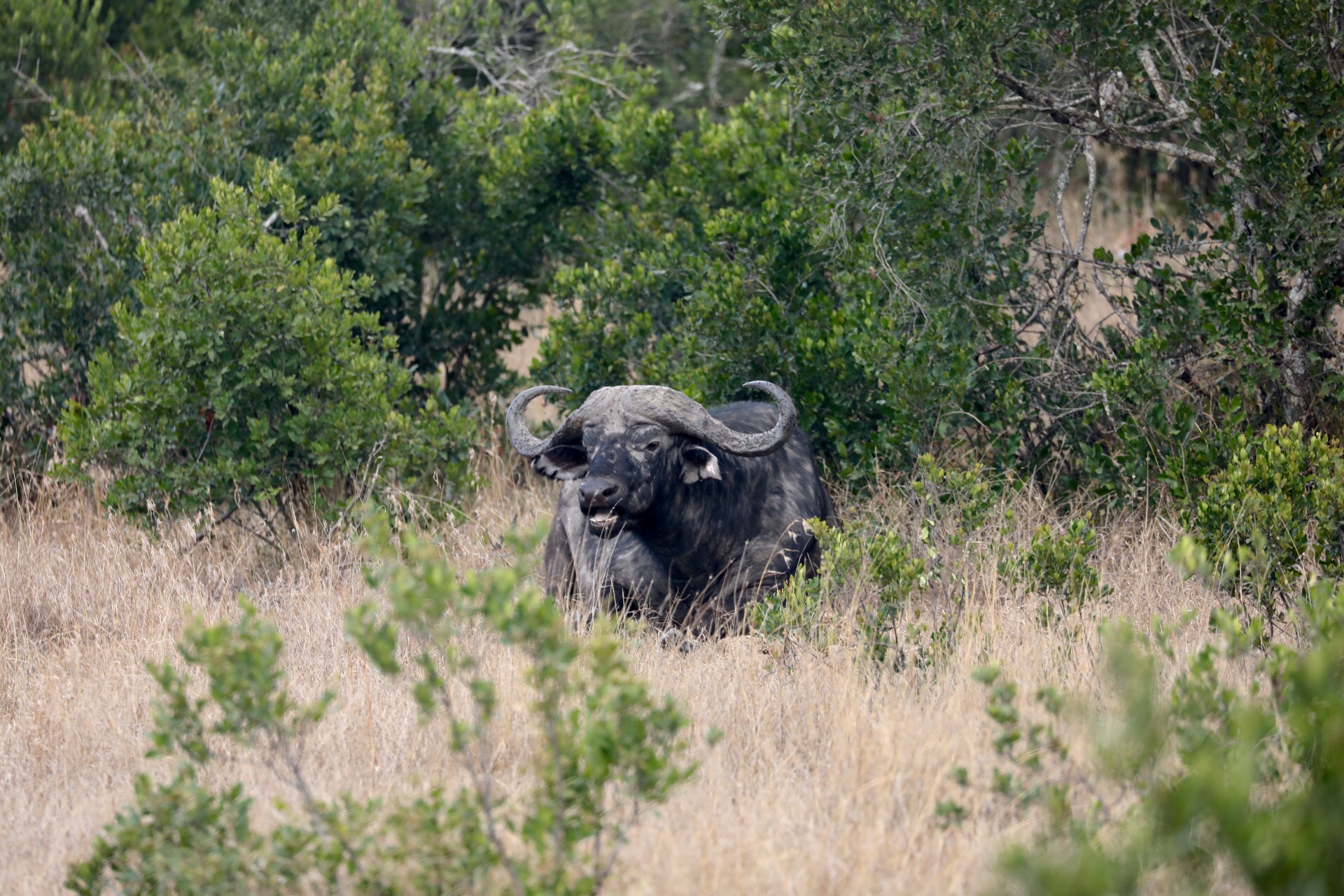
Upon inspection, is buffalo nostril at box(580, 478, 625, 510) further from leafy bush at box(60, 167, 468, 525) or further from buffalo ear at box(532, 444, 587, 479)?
leafy bush at box(60, 167, 468, 525)

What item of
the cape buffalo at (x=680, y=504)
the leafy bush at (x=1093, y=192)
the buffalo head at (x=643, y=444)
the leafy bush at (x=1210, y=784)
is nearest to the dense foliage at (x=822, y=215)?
the leafy bush at (x=1093, y=192)

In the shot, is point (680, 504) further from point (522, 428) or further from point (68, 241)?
point (68, 241)

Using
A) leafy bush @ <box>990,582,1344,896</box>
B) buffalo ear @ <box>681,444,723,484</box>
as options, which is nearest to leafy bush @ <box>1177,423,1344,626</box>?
leafy bush @ <box>990,582,1344,896</box>

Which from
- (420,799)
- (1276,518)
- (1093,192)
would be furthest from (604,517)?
(1093,192)

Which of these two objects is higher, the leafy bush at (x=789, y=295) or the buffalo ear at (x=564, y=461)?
the leafy bush at (x=789, y=295)

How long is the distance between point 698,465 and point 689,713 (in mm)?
1817

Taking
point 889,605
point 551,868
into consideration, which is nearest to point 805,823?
point 551,868

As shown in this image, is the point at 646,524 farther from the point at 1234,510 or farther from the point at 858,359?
the point at 1234,510

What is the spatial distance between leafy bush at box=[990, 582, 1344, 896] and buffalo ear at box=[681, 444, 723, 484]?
2.29m

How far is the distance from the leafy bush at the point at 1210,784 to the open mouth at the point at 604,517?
2256 millimetres

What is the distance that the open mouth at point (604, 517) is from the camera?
559 centimetres

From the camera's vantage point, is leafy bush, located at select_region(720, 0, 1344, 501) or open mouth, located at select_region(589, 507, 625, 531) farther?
leafy bush, located at select_region(720, 0, 1344, 501)

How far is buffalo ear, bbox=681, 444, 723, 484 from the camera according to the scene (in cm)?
607

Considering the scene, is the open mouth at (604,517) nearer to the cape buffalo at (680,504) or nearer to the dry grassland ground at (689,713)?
the cape buffalo at (680,504)
